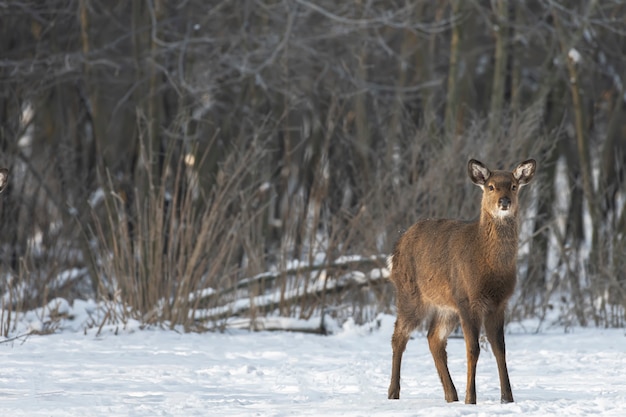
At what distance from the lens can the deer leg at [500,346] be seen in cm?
765

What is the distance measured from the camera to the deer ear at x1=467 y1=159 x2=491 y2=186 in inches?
321

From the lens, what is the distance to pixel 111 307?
1219 centimetres

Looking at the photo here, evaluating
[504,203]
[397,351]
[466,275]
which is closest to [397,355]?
[397,351]

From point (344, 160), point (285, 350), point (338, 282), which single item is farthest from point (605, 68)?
point (285, 350)

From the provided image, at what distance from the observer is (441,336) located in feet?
27.7

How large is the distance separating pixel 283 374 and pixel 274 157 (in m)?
14.2

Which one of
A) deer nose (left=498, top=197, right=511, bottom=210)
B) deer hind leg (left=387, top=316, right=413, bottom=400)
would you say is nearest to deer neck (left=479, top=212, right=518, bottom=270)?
deer nose (left=498, top=197, right=511, bottom=210)

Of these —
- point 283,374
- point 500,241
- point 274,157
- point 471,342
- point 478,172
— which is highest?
point 274,157

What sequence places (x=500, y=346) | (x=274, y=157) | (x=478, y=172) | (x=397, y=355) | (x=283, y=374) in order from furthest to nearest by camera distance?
(x=274, y=157) → (x=283, y=374) → (x=397, y=355) → (x=478, y=172) → (x=500, y=346)

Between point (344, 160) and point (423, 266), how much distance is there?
35.0 ft

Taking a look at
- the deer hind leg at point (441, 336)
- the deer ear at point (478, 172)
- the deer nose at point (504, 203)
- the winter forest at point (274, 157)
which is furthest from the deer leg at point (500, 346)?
the winter forest at point (274, 157)

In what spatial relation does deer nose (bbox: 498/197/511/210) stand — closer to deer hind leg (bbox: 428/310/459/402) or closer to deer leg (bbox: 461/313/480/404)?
deer leg (bbox: 461/313/480/404)

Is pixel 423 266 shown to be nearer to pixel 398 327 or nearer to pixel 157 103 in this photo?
pixel 398 327

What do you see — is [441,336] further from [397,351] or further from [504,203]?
[504,203]
